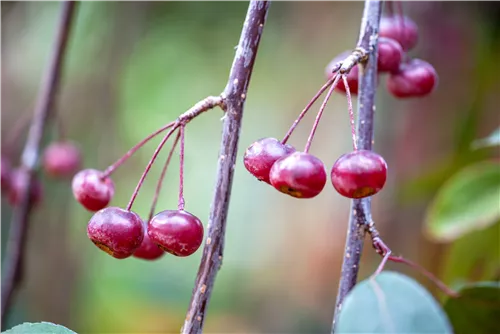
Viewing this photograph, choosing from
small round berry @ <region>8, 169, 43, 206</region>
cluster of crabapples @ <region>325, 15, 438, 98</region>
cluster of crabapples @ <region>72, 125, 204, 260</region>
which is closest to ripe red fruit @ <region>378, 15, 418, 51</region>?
cluster of crabapples @ <region>325, 15, 438, 98</region>

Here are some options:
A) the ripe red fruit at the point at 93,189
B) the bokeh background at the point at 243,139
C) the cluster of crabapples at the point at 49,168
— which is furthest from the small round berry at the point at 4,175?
the ripe red fruit at the point at 93,189

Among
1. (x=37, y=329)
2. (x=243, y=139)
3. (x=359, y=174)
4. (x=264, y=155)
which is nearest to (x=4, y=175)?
(x=37, y=329)

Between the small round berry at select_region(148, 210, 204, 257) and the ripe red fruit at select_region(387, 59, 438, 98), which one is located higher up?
the ripe red fruit at select_region(387, 59, 438, 98)

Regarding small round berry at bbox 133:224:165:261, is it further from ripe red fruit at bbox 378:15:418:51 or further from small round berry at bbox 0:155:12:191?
small round berry at bbox 0:155:12:191

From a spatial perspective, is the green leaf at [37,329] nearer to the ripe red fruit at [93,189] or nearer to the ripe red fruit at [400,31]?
the ripe red fruit at [93,189]

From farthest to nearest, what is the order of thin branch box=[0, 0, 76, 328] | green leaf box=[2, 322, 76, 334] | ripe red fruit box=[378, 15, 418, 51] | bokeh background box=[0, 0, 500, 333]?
bokeh background box=[0, 0, 500, 333]
thin branch box=[0, 0, 76, 328]
ripe red fruit box=[378, 15, 418, 51]
green leaf box=[2, 322, 76, 334]

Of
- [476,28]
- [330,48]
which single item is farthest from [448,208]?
[330,48]
